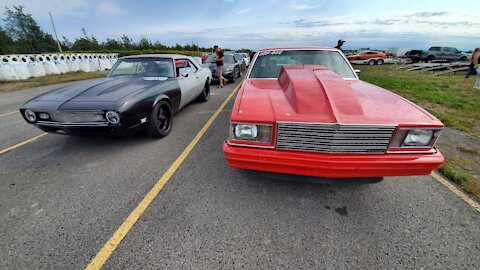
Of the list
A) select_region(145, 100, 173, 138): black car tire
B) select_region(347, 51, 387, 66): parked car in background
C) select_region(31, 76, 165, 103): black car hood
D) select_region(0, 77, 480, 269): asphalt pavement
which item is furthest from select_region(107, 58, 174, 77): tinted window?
select_region(347, 51, 387, 66): parked car in background

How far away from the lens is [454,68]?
46.9ft

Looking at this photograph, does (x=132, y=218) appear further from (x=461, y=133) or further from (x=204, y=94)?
(x=461, y=133)

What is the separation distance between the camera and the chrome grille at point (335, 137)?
188 centimetres

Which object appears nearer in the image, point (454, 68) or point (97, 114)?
point (97, 114)

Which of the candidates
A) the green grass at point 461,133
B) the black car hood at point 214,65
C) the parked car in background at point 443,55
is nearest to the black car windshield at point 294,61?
the green grass at point 461,133

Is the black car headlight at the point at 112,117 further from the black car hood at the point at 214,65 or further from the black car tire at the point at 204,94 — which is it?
the black car hood at the point at 214,65

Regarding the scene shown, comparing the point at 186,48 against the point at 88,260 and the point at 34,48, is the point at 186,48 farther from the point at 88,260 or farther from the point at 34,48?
the point at 88,260

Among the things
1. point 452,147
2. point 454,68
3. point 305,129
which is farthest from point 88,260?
point 454,68

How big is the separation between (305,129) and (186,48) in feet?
162

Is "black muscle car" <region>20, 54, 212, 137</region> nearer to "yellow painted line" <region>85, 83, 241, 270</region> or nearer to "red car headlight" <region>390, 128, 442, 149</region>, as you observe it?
"yellow painted line" <region>85, 83, 241, 270</region>

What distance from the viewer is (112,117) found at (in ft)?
9.76

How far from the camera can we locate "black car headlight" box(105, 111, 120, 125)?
116 inches

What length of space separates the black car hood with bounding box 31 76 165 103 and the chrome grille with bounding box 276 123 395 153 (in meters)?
2.54

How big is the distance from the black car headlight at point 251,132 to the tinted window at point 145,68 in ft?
9.79
